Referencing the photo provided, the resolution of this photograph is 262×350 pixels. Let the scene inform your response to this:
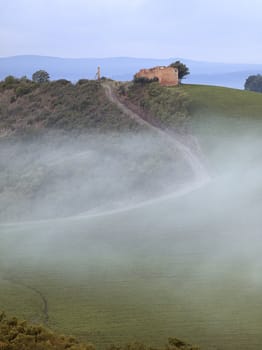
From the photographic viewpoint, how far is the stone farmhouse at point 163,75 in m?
53.6

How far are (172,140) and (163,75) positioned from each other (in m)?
11.7

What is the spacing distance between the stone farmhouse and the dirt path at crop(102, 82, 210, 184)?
3255 millimetres

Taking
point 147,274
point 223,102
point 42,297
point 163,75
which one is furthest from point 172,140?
point 42,297

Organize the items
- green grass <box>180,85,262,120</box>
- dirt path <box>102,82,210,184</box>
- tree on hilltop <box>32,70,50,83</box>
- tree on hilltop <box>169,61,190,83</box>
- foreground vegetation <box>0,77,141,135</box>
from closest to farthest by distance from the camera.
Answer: dirt path <box>102,82,210,184</box> → green grass <box>180,85,262,120</box> → foreground vegetation <box>0,77,141,135</box> → tree on hilltop <box>169,61,190,83</box> → tree on hilltop <box>32,70,50,83</box>

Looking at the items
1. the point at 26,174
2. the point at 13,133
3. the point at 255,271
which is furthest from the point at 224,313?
the point at 13,133

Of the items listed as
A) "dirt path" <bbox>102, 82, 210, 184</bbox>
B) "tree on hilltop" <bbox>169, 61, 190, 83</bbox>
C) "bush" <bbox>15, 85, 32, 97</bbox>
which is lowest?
"dirt path" <bbox>102, 82, 210, 184</bbox>

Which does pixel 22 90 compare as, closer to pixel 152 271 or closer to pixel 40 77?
pixel 40 77

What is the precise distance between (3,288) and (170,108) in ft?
95.2

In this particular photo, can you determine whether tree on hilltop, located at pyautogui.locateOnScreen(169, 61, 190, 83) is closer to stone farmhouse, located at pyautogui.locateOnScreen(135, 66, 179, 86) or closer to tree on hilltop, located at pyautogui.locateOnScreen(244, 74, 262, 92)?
Answer: stone farmhouse, located at pyautogui.locateOnScreen(135, 66, 179, 86)

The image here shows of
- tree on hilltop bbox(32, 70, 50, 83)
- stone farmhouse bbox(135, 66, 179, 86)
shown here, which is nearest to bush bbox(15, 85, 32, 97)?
tree on hilltop bbox(32, 70, 50, 83)

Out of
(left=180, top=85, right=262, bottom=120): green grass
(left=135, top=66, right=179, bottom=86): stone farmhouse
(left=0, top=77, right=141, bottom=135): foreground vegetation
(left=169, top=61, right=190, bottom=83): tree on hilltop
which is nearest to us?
(left=180, top=85, right=262, bottom=120): green grass

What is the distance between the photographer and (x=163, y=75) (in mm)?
53781

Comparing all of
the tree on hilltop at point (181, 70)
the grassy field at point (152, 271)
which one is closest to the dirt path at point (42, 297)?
the grassy field at point (152, 271)

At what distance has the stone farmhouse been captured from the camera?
2110 inches
